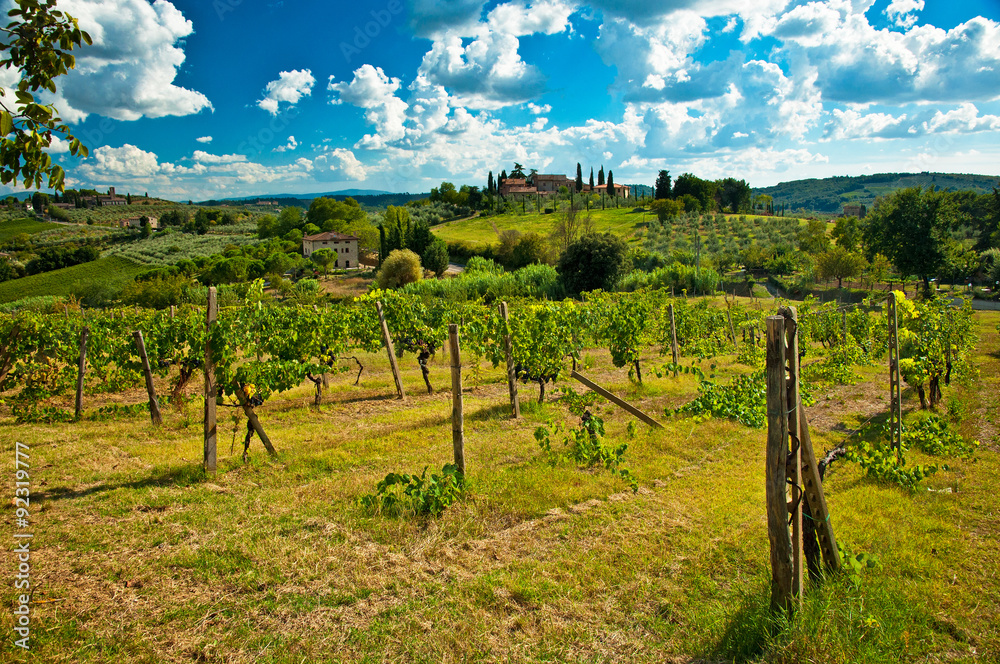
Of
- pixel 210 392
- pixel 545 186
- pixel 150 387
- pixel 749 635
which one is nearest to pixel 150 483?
pixel 210 392

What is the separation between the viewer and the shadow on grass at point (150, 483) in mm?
5176

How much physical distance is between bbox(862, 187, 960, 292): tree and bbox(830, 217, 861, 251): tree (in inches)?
313

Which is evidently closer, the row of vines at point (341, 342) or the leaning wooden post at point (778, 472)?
the leaning wooden post at point (778, 472)

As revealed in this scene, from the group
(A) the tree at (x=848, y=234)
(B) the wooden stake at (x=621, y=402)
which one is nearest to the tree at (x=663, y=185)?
(A) the tree at (x=848, y=234)

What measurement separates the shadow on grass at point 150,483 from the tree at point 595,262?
30518 mm

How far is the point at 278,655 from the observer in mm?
3033

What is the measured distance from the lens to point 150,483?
5.59m

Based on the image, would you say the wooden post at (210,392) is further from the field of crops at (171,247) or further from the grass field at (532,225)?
the field of crops at (171,247)

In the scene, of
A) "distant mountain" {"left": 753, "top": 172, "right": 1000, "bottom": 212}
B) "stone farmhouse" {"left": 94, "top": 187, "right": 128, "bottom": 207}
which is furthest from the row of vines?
"distant mountain" {"left": 753, "top": 172, "right": 1000, "bottom": 212}

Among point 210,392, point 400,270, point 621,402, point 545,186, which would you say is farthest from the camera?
point 545,186

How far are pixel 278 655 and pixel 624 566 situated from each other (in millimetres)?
2539

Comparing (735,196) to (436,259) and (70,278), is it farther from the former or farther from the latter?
(70,278)

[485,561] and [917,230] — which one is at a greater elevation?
[917,230]

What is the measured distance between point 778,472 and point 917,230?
47238 millimetres
